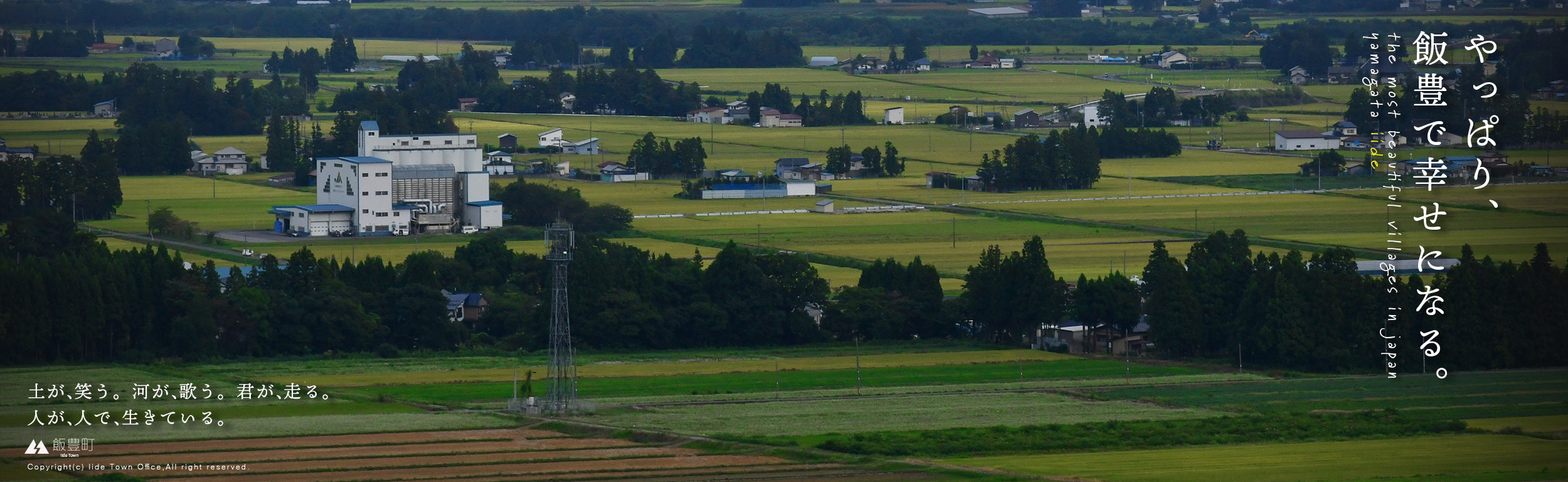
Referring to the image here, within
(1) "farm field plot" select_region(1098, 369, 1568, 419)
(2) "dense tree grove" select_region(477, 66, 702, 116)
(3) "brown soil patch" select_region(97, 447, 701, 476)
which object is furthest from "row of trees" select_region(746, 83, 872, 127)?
(3) "brown soil patch" select_region(97, 447, 701, 476)

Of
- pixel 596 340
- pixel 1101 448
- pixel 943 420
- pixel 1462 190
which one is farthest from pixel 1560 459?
pixel 1462 190

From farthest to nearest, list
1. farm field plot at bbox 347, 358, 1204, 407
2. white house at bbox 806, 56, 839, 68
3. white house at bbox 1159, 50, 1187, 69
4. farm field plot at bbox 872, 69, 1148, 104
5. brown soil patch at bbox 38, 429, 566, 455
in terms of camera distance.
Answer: white house at bbox 806, 56, 839, 68
white house at bbox 1159, 50, 1187, 69
farm field plot at bbox 872, 69, 1148, 104
farm field plot at bbox 347, 358, 1204, 407
brown soil patch at bbox 38, 429, 566, 455

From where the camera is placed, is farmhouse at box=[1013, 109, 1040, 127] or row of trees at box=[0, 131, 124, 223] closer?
row of trees at box=[0, 131, 124, 223]

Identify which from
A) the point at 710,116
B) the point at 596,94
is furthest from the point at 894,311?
the point at 596,94

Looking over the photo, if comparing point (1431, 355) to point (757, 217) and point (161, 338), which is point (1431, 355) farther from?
point (757, 217)

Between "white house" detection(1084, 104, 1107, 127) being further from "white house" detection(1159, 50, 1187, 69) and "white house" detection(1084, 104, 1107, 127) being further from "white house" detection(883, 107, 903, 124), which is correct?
"white house" detection(1159, 50, 1187, 69)

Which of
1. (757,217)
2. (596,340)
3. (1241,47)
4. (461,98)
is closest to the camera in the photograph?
(596,340)

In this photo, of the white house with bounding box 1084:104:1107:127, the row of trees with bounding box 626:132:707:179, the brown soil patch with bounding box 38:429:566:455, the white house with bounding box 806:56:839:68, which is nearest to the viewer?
the brown soil patch with bounding box 38:429:566:455
